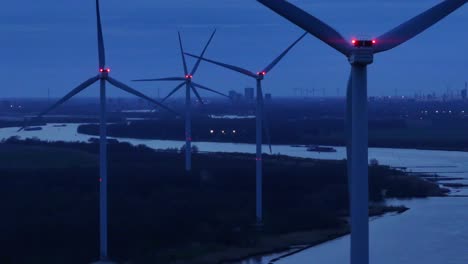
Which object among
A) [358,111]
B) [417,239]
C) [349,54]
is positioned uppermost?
[349,54]

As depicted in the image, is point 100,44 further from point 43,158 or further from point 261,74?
point 43,158

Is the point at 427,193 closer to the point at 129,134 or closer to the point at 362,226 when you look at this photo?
the point at 362,226

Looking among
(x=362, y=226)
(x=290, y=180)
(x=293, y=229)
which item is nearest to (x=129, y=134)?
(x=290, y=180)

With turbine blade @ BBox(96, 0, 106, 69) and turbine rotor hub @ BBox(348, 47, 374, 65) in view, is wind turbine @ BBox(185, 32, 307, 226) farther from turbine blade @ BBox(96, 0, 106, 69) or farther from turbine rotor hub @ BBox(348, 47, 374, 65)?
turbine rotor hub @ BBox(348, 47, 374, 65)

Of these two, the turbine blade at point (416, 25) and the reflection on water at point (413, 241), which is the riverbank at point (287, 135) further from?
the turbine blade at point (416, 25)

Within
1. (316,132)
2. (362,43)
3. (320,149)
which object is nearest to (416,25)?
(362,43)

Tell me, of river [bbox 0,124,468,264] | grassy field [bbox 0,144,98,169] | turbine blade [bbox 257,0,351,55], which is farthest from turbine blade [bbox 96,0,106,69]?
grassy field [bbox 0,144,98,169]
